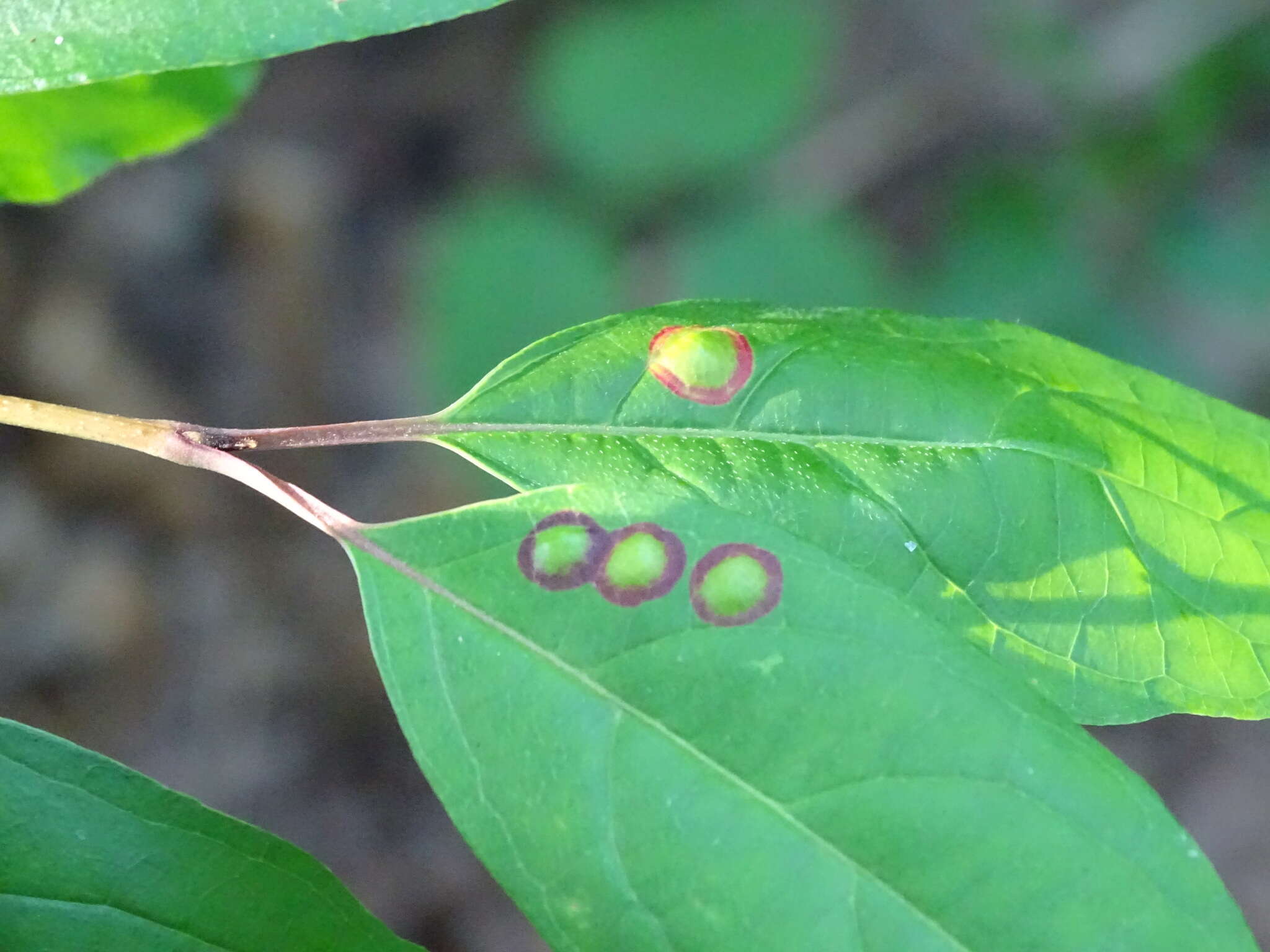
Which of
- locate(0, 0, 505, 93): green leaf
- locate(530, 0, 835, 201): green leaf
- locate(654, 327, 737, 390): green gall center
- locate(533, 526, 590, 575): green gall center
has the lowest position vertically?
locate(533, 526, 590, 575): green gall center

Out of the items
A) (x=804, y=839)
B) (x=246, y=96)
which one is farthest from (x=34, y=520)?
(x=804, y=839)

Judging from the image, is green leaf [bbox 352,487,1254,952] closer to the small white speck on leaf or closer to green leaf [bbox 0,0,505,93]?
the small white speck on leaf

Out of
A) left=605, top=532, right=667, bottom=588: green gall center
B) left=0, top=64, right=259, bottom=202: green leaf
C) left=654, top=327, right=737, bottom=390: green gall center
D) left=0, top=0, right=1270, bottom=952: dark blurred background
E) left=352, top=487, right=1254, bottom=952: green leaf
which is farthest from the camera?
left=0, top=0, right=1270, bottom=952: dark blurred background

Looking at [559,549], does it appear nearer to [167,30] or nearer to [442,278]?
[167,30]

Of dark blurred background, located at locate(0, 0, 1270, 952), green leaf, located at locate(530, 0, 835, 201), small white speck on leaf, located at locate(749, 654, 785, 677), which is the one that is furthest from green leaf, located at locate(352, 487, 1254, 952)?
green leaf, located at locate(530, 0, 835, 201)

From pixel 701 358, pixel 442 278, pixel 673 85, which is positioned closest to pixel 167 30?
pixel 701 358
